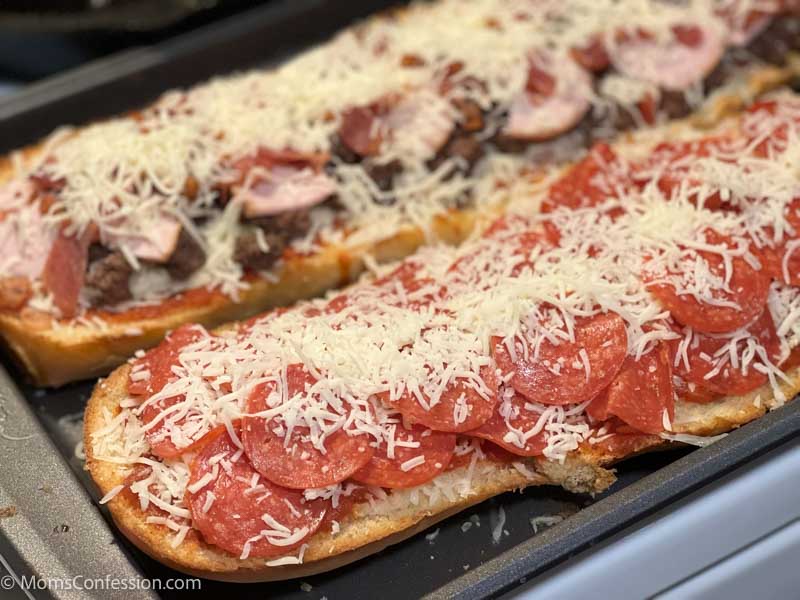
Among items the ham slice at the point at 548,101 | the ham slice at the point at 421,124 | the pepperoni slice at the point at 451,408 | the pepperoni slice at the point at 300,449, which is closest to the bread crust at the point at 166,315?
the ham slice at the point at 421,124

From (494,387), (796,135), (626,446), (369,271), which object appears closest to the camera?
(494,387)

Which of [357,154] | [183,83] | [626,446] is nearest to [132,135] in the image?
[357,154]

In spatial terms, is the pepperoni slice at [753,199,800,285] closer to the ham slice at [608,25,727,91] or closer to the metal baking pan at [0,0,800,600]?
the metal baking pan at [0,0,800,600]

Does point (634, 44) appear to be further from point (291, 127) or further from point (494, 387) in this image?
point (494, 387)

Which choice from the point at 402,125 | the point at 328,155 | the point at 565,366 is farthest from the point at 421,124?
the point at 565,366

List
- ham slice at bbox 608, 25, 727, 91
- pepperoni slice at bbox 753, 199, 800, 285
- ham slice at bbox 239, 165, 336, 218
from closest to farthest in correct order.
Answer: pepperoni slice at bbox 753, 199, 800, 285 < ham slice at bbox 239, 165, 336, 218 < ham slice at bbox 608, 25, 727, 91

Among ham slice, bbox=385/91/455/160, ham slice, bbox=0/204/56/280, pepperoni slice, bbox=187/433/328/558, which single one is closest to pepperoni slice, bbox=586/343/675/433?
pepperoni slice, bbox=187/433/328/558
